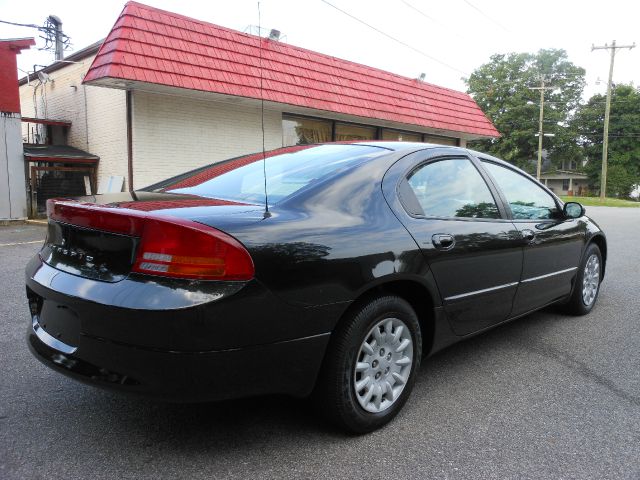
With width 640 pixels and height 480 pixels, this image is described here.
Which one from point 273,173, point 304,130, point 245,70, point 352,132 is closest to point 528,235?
point 273,173

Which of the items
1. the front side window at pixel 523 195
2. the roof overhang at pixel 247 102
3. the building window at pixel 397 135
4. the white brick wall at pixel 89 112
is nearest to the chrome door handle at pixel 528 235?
the front side window at pixel 523 195

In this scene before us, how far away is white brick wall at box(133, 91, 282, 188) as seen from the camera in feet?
34.8

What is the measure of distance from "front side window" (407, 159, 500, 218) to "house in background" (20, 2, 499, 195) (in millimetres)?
6492

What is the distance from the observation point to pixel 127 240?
209cm

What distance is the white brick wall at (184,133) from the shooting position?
10609mm

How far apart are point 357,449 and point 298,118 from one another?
463 inches

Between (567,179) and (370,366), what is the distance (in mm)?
71288

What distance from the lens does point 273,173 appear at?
2939 mm

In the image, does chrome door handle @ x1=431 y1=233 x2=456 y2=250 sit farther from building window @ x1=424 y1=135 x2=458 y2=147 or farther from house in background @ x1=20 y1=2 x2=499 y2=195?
building window @ x1=424 y1=135 x2=458 y2=147

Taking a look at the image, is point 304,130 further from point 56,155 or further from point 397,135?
point 56,155

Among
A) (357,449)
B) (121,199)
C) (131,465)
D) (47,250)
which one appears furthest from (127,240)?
(357,449)

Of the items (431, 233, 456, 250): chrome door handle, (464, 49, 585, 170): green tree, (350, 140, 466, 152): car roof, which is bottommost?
(431, 233, 456, 250): chrome door handle

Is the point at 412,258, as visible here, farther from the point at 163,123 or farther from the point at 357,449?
the point at 163,123

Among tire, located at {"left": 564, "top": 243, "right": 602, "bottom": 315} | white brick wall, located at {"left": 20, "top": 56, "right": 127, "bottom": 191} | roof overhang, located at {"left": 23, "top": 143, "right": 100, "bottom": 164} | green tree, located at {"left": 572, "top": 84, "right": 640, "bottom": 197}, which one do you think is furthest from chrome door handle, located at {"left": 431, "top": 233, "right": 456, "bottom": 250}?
green tree, located at {"left": 572, "top": 84, "right": 640, "bottom": 197}
